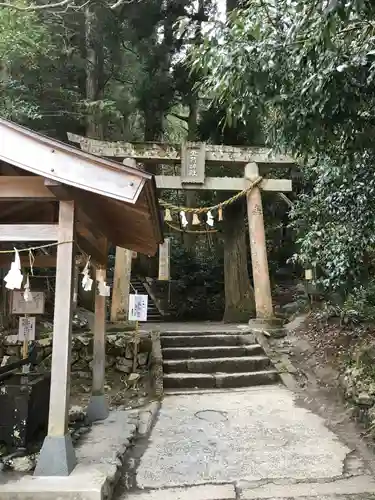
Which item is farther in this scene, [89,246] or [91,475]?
[89,246]

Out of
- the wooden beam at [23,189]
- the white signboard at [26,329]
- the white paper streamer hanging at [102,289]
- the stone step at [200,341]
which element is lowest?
the stone step at [200,341]

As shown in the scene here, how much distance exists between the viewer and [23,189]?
14.5 ft

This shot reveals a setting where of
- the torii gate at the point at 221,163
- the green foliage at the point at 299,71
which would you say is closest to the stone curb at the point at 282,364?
the torii gate at the point at 221,163

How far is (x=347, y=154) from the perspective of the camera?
485 cm

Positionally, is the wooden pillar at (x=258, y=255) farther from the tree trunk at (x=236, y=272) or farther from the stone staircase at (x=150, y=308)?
the stone staircase at (x=150, y=308)

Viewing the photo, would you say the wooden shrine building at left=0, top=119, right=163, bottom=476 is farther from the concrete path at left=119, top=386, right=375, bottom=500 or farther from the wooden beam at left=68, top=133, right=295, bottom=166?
the wooden beam at left=68, top=133, right=295, bottom=166

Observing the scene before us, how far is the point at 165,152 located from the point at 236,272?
450 cm

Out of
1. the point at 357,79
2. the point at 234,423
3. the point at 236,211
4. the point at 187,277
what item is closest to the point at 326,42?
the point at 357,79

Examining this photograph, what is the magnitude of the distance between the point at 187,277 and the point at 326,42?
1478 centimetres

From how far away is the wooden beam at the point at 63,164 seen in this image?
402 centimetres

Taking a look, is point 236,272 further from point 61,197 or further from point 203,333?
point 61,197

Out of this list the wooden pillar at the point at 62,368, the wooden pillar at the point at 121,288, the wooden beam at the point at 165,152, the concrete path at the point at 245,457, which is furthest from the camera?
the wooden beam at the point at 165,152

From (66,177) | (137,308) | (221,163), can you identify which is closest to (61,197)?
(66,177)

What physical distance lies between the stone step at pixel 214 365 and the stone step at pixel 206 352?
0.94ft
